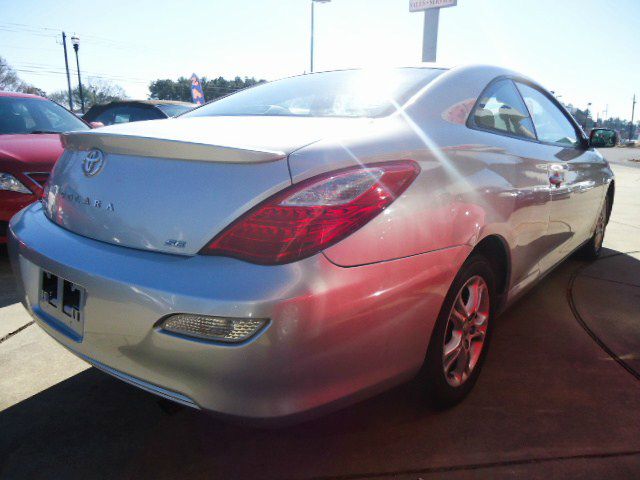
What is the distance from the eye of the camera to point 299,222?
1316 millimetres

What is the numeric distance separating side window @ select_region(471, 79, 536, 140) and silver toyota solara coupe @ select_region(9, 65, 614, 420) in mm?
99

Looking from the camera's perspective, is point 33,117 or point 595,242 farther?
point 33,117

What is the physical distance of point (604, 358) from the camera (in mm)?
2488

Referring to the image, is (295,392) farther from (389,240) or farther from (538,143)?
(538,143)

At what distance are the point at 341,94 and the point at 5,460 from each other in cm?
183

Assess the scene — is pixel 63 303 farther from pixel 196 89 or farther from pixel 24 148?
pixel 196 89

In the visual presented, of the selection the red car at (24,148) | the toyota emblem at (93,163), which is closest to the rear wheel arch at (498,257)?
the toyota emblem at (93,163)

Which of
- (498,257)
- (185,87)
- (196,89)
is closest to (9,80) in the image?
(185,87)

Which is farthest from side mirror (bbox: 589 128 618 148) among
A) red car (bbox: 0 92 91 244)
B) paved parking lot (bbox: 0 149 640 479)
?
red car (bbox: 0 92 91 244)

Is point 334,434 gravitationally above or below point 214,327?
below

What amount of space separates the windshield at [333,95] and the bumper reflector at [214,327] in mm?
A: 913

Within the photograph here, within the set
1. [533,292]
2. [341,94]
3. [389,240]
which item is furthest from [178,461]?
[533,292]

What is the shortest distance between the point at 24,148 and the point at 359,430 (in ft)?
11.3

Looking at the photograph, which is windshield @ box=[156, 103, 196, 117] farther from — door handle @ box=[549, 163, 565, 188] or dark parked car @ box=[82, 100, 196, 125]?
door handle @ box=[549, 163, 565, 188]
